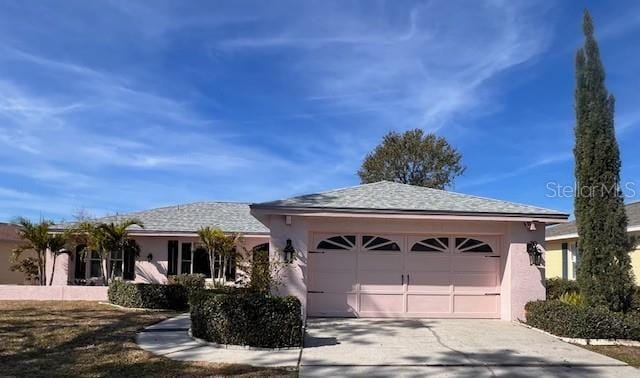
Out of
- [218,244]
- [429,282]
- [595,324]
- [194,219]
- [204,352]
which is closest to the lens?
[204,352]

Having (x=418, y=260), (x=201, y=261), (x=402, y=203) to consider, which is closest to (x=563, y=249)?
(x=418, y=260)

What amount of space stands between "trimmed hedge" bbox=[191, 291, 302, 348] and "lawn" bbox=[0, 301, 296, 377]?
1.32 metres

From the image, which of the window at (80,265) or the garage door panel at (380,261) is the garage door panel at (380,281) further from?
the window at (80,265)

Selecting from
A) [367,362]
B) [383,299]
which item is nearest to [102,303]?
[383,299]

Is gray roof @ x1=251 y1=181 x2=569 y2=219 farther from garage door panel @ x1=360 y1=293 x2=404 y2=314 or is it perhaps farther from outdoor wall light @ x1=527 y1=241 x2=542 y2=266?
garage door panel @ x1=360 y1=293 x2=404 y2=314

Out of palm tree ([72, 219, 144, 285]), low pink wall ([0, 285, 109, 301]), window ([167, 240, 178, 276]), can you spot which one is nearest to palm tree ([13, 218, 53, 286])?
palm tree ([72, 219, 144, 285])

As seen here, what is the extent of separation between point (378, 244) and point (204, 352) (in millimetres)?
5844

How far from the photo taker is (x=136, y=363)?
9.08 m

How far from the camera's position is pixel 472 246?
1471 cm

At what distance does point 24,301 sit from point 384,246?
12366mm

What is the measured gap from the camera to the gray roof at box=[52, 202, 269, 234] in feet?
77.3

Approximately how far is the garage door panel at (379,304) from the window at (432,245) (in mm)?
1324

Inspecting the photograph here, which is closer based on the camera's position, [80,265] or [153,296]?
[153,296]

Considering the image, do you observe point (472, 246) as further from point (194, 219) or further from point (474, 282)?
point (194, 219)
